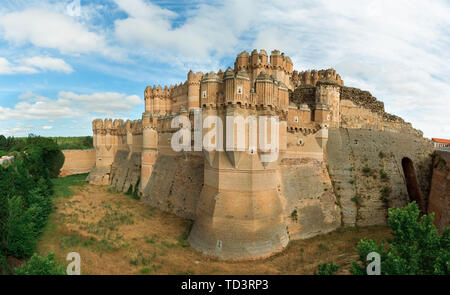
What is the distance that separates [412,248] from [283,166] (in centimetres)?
1109

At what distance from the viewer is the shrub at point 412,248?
8.22m

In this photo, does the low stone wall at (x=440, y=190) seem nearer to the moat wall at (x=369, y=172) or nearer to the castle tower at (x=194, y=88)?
the moat wall at (x=369, y=172)

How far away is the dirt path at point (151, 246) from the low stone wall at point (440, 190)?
445cm

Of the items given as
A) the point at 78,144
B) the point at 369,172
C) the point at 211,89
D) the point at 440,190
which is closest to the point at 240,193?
the point at 211,89

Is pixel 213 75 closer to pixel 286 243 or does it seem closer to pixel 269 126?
pixel 269 126

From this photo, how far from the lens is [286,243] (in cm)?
1670

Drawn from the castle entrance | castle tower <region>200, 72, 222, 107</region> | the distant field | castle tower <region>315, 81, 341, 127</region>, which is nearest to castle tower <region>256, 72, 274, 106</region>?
castle tower <region>200, 72, 222, 107</region>

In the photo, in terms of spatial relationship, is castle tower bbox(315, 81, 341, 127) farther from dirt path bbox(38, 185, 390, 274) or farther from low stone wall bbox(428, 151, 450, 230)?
low stone wall bbox(428, 151, 450, 230)

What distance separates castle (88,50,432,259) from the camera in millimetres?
15711

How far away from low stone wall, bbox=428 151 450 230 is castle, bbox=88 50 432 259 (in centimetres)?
87

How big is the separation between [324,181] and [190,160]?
511 inches

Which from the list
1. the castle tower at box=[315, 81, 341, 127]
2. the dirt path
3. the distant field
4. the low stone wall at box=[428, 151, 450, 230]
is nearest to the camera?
the dirt path

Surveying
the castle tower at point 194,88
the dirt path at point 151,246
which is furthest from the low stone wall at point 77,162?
the castle tower at point 194,88
